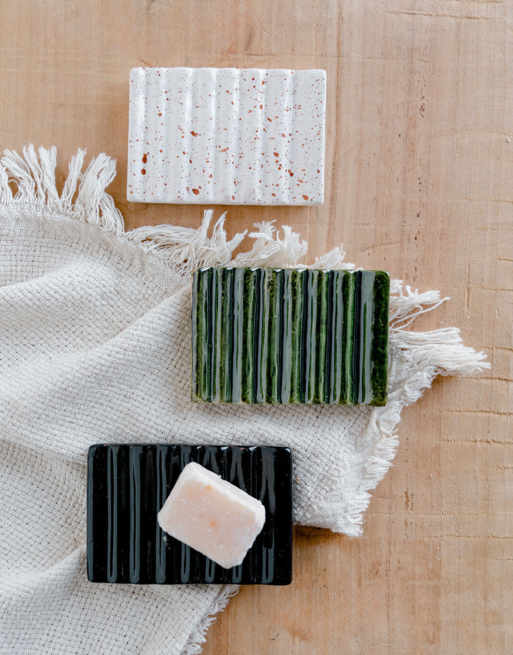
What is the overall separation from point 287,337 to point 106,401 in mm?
221

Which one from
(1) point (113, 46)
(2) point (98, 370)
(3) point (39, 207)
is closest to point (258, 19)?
(1) point (113, 46)

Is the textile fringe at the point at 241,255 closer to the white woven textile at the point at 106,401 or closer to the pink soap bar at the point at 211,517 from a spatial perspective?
the white woven textile at the point at 106,401

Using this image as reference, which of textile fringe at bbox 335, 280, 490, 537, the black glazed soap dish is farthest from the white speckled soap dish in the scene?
the black glazed soap dish

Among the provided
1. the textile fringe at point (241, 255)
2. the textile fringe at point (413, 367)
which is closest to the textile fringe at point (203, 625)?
the textile fringe at point (241, 255)

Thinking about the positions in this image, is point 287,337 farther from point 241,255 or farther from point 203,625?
point 203,625

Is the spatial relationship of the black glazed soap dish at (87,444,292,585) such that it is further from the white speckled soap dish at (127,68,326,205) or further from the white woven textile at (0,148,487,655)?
the white speckled soap dish at (127,68,326,205)

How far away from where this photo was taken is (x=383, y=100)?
0.59 meters

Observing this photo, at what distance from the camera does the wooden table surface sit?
1.95ft

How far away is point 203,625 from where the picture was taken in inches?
22.9

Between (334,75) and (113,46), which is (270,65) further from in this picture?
(113,46)

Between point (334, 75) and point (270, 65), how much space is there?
0.08 metres

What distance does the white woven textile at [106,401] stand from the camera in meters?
0.57

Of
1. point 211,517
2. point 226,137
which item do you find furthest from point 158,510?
point 226,137

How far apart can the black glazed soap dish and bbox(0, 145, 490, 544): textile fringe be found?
0.24ft
